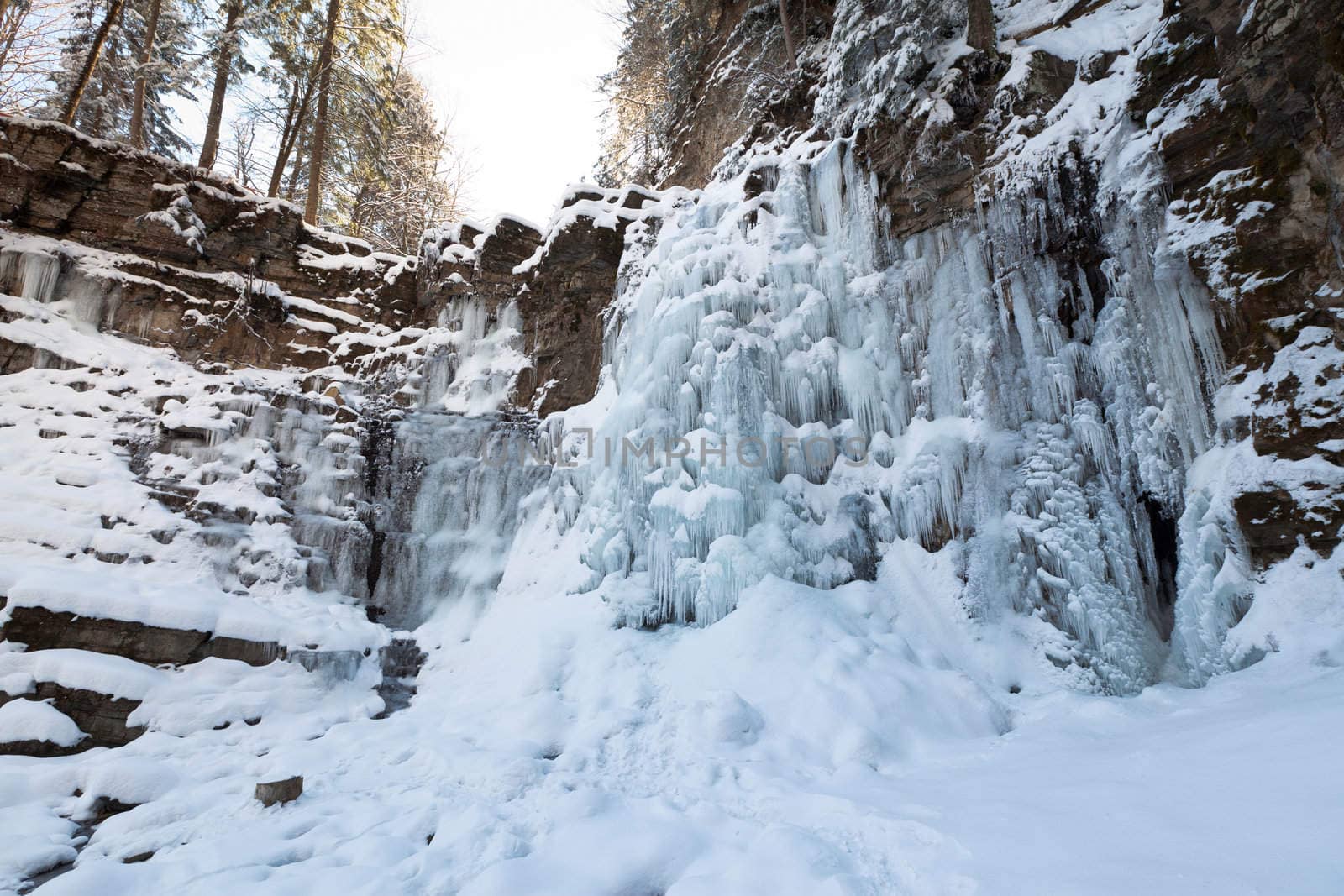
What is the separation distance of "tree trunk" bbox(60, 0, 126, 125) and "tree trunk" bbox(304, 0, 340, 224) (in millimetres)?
3133

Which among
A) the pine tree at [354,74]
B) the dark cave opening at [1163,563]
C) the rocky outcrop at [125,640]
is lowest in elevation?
the rocky outcrop at [125,640]

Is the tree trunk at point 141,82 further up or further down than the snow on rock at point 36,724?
further up

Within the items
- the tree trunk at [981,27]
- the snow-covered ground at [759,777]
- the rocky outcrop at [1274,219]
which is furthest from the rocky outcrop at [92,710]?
the tree trunk at [981,27]

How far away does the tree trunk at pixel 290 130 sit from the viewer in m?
12.3

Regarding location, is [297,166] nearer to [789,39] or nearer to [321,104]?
[321,104]

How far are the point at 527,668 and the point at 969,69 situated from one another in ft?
25.8

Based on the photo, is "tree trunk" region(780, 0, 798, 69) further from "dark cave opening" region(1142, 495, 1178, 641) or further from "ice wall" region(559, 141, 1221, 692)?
"dark cave opening" region(1142, 495, 1178, 641)

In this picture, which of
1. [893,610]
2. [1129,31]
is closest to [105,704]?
[893,610]

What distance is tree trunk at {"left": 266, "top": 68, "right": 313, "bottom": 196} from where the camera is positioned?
40.4 ft

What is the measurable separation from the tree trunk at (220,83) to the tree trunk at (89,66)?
5.02 feet

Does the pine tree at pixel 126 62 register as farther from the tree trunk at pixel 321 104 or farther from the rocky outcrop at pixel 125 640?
the rocky outcrop at pixel 125 640

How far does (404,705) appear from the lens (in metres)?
6.10

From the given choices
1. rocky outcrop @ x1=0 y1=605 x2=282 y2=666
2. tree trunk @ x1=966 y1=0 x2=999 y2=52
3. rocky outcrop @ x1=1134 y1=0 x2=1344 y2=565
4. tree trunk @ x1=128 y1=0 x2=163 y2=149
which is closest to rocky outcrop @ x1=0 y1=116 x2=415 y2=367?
tree trunk @ x1=128 y1=0 x2=163 y2=149

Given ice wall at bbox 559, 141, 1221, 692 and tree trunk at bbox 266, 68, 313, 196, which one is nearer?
ice wall at bbox 559, 141, 1221, 692
